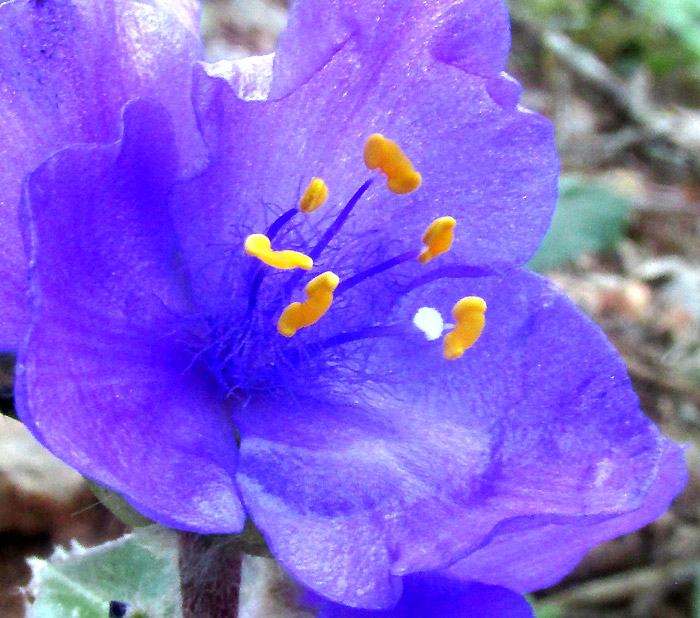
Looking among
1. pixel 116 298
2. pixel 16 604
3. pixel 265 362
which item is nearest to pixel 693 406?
pixel 16 604

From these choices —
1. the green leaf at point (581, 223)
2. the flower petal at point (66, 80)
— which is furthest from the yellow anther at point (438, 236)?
the green leaf at point (581, 223)

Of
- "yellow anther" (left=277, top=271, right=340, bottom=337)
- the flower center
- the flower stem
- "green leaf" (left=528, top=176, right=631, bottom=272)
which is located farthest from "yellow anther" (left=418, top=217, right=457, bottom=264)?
"green leaf" (left=528, top=176, right=631, bottom=272)

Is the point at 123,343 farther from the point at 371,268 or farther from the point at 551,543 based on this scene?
the point at 551,543

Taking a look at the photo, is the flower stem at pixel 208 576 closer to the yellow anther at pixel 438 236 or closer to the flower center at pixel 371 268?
the flower center at pixel 371 268

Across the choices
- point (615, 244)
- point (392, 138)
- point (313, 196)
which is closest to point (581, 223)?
point (615, 244)

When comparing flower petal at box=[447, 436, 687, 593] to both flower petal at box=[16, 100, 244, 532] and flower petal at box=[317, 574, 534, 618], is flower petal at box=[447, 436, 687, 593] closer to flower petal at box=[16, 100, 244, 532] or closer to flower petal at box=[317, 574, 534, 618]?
flower petal at box=[317, 574, 534, 618]

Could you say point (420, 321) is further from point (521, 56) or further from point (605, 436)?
point (521, 56)
